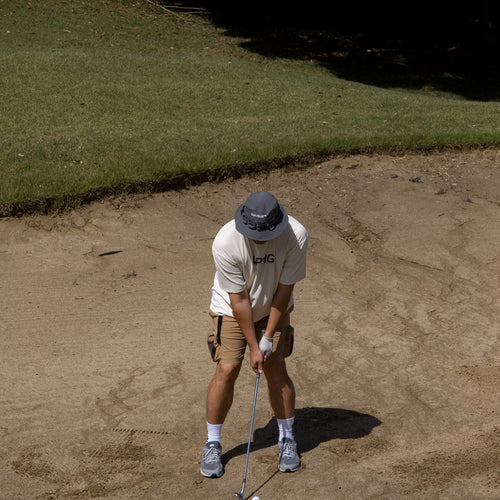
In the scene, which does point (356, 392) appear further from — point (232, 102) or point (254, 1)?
point (254, 1)

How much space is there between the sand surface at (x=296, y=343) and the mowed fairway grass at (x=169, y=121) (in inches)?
15.7

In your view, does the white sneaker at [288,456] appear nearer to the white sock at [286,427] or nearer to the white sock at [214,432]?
the white sock at [286,427]

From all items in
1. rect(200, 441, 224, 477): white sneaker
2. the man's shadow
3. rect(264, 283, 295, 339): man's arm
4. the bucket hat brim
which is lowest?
the man's shadow

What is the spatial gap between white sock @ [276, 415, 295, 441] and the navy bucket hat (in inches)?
60.2

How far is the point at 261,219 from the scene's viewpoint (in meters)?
4.88

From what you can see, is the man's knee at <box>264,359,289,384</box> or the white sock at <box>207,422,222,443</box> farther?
the white sock at <box>207,422,222,443</box>

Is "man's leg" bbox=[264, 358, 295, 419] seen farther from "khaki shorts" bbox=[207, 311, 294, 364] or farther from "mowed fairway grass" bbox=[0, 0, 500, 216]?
"mowed fairway grass" bbox=[0, 0, 500, 216]

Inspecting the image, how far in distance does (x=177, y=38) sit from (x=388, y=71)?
19.0ft

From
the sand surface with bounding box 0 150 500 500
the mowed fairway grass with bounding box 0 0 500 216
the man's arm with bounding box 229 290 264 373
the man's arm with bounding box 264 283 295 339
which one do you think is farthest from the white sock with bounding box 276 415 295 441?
the mowed fairway grass with bounding box 0 0 500 216

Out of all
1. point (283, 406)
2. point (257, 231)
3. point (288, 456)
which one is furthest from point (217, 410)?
point (257, 231)

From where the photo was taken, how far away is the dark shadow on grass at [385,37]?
20.0 m

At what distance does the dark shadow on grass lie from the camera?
19953 millimetres

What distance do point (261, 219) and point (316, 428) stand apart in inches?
82.9

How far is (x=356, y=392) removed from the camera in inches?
262
